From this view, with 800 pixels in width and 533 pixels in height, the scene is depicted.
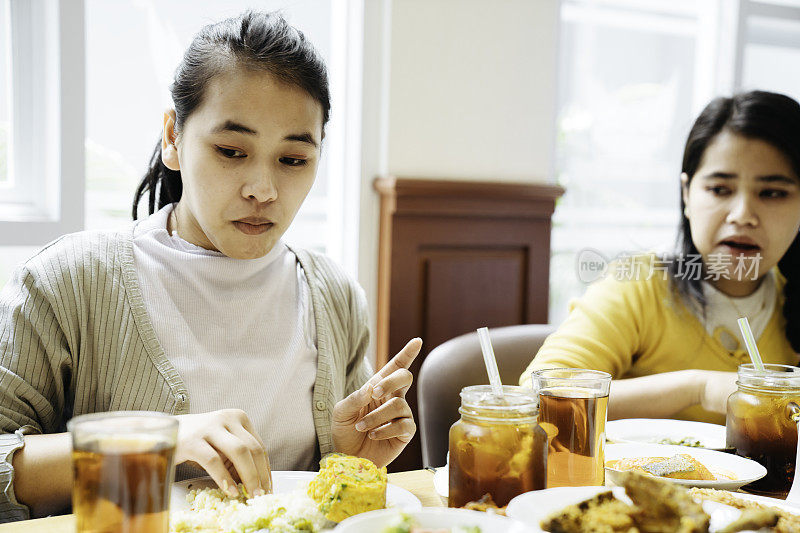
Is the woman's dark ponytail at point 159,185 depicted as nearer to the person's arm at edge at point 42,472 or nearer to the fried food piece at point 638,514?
the person's arm at edge at point 42,472

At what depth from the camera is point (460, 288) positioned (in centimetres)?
293

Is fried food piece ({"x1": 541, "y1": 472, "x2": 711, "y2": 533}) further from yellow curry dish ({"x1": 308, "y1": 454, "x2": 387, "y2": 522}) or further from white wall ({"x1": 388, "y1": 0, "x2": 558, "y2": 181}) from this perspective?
white wall ({"x1": 388, "y1": 0, "x2": 558, "y2": 181})

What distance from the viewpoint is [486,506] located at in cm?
77

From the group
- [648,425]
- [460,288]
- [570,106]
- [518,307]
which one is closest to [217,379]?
[648,425]

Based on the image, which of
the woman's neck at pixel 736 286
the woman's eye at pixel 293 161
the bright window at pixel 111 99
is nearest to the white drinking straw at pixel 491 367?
the woman's eye at pixel 293 161

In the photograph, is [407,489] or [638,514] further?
[407,489]

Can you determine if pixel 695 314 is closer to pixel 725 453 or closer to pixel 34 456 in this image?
pixel 725 453

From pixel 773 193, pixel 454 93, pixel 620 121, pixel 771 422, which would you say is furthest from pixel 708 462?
pixel 620 121

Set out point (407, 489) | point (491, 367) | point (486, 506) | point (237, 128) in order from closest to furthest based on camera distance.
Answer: point (486, 506) < point (491, 367) < point (407, 489) < point (237, 128)

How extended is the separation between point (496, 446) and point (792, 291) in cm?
138

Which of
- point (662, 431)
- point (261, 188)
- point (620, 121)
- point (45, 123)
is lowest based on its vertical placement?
point (662, 431)

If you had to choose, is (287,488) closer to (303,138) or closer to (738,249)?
(303,138)

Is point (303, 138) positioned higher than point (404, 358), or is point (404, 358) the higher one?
point (303, 138)

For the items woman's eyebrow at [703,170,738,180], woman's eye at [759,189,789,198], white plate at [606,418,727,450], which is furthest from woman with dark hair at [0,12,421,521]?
woman's eye at [759,189,789,198]
